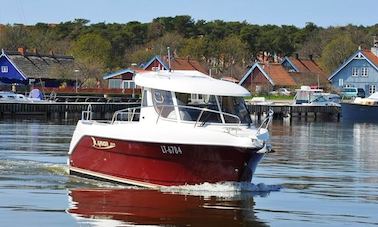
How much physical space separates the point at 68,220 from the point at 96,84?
99514 mm

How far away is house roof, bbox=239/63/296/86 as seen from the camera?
120250mm

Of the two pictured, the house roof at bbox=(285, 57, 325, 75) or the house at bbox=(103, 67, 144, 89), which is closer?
the house at bbox=(103, 67, 144, 89)

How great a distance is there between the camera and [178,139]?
2281 centimetres

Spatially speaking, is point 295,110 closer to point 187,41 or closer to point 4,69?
point 4,69

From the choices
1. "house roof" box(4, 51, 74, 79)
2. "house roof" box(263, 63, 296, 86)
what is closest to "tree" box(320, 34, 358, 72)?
"house roof" box(263, 63, 296, 86)

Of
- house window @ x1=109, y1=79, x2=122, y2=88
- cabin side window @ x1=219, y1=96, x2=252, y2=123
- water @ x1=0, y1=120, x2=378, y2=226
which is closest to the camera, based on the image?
water @ x1=0, y1=120, x2=378, y2=226

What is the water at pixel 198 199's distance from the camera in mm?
19953

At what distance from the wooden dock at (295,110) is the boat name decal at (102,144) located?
60179mm

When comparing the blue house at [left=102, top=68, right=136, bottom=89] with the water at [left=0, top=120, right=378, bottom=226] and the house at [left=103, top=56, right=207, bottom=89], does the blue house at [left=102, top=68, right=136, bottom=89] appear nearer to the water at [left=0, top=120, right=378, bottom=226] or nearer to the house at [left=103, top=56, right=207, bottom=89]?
the house at [left=103, top=56, right=207, bottom=89]

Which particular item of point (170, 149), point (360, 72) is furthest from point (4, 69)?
point (170, 149)

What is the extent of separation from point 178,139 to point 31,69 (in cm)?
9449

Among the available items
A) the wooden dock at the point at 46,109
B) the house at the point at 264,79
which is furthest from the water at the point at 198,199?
the house at the point at 264,79

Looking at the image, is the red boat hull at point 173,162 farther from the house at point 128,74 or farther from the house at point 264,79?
the house at point 264,79

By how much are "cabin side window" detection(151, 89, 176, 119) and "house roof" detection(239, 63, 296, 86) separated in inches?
3738
